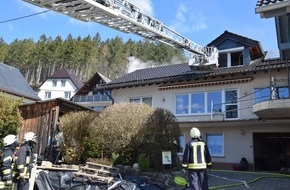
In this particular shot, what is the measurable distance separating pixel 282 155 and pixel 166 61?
→ 55820 mm

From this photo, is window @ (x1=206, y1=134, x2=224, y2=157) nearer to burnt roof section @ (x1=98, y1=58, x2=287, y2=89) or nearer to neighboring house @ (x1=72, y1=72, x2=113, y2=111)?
burnt roof section @ (x1=98, y1=58, x2=287, y2=89)

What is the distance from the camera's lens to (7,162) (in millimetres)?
8055

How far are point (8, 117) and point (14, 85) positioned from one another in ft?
63.3

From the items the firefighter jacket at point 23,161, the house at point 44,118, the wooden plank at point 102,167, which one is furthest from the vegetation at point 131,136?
the firefighter jacket at point 23,161

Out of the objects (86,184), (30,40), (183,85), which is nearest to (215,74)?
(183,85)

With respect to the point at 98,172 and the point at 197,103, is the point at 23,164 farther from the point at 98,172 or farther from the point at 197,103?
the point at 197,103

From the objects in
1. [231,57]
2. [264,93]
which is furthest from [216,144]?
[231,57]

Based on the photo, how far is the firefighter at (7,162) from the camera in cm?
801

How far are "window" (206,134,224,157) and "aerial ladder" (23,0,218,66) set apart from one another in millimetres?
6902

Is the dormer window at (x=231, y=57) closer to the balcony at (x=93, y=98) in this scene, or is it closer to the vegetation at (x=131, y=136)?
the vegetation at (x=131, y=136)

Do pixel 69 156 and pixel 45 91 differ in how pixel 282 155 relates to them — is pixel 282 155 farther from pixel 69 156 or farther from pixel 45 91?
pixel 45 91

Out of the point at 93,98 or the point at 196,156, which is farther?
the point at 93,98

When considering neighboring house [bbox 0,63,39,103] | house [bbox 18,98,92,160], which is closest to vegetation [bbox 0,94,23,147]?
house [bbox 18,98,92,160]

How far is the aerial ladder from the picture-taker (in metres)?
12.2
